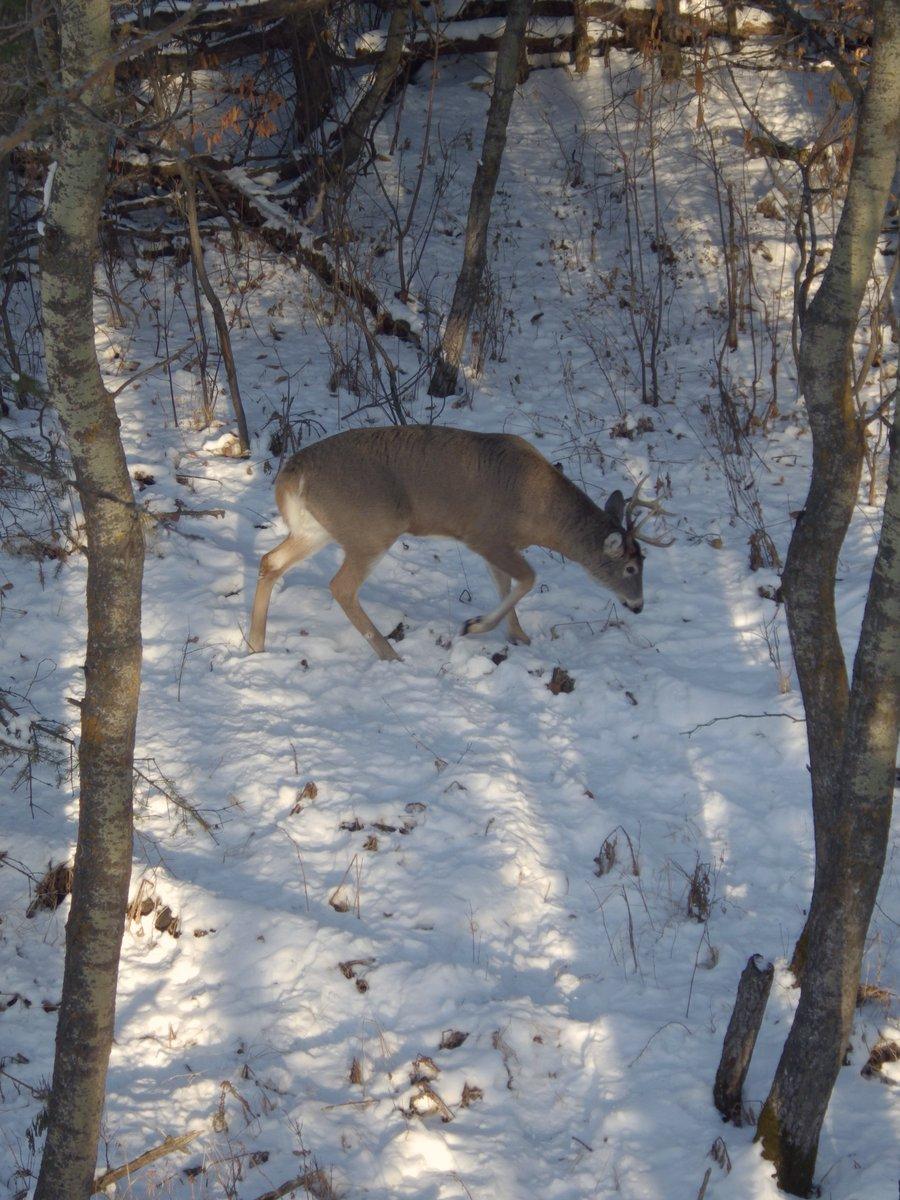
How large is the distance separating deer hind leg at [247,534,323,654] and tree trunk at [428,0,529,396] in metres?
3.87

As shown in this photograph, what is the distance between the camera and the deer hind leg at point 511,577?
25.1 feet

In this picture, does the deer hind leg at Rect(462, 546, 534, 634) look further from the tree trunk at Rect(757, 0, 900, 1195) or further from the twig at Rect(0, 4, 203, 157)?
the twig at Rect(0, 4, 203, 157)

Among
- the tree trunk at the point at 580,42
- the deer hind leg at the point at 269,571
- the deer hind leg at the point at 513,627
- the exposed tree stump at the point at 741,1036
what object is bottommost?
the exposed tree stump at the point at 741,1036

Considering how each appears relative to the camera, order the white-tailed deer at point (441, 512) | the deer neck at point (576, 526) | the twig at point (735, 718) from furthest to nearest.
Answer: the deer neck at point (576, 526)
the white-tailed deer at point (441, 512)
the twig at point (735, 718)

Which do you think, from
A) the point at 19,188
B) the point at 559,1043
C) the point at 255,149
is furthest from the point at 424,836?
the point at 255,149

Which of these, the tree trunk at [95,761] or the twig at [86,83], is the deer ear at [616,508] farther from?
the twig at [86,83]

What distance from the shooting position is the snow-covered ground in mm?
4367

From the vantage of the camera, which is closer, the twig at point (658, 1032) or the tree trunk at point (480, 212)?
the twig at point (658, 1032)

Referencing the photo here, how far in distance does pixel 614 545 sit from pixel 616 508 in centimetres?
51

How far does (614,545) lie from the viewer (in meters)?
7.90

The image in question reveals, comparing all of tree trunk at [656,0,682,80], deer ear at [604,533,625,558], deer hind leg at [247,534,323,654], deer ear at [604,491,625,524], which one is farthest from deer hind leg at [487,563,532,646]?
tree trunk at [656,0,682,80]

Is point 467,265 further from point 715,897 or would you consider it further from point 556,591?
point 715,897

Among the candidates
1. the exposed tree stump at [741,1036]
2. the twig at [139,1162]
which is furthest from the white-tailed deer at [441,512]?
the twig at [139,1162]

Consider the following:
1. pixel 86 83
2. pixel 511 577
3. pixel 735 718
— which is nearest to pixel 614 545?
pixel 511 577
